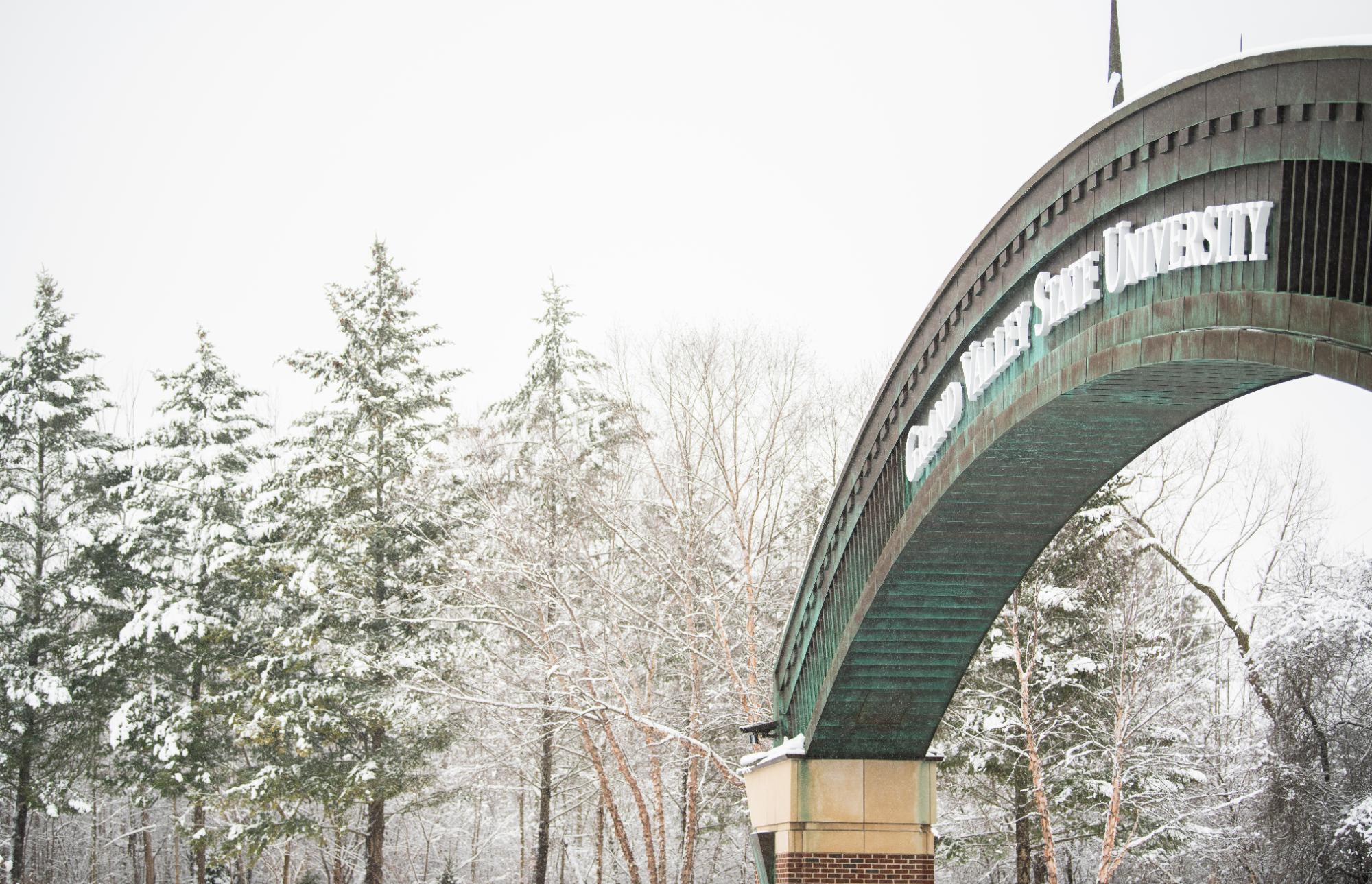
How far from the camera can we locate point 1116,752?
20.5 meters

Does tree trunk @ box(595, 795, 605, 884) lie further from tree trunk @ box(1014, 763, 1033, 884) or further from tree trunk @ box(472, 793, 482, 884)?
tree trunk @ box(1014, 763, 1033, 884)

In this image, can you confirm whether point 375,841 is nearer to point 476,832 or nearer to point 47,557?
point 47,557

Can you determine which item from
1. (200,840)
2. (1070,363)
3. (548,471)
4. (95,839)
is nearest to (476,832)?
(95,839)

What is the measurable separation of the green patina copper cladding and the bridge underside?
22 millimetres

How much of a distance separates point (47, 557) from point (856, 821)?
2210 cm

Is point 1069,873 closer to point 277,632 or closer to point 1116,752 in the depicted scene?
point 1116,752

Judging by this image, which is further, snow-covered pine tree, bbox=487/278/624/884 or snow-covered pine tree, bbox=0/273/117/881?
snow-covered pine tree, bbox=0/273/117/881

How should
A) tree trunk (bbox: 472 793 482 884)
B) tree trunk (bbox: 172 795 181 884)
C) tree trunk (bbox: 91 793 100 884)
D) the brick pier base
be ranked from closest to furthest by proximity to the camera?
the brick pier base
tree trunk (bbox: 172 795 181 884)
tree trunk (bbox: 91 793 100 884)
tree trunk (bbox: 472 793 482 884)

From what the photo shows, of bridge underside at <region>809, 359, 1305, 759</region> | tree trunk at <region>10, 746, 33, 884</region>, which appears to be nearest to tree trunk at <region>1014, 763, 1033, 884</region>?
bridge underside at <region>809, 359, 1305, 759</region>

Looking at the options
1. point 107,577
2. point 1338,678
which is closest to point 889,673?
point 1338,678

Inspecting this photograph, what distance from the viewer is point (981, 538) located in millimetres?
11406

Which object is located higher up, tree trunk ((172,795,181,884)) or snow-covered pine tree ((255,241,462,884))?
snow-covered pine tree ((255,241,462,884))

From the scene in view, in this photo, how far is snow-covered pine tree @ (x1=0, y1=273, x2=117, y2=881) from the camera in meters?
28.0

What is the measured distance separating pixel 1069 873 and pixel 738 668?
8974 millimetres
